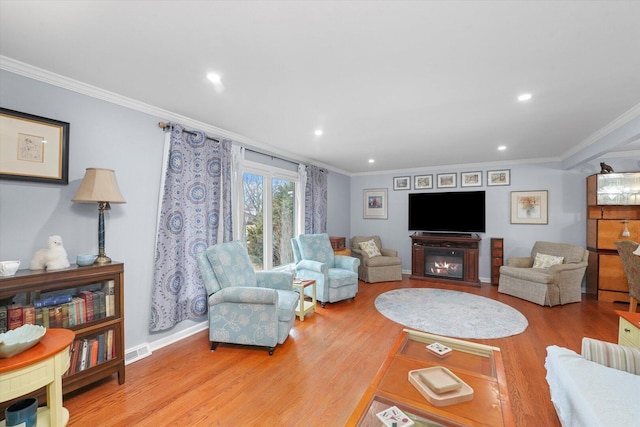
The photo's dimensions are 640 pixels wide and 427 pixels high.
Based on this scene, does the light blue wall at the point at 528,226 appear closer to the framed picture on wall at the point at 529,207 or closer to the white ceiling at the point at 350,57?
the framed picture on wall at the point at 529,207

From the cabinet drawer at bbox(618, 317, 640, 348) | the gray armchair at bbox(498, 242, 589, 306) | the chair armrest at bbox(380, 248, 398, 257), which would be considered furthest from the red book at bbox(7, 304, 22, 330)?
the gray armchair at bbox(498, 242, 589, 306)

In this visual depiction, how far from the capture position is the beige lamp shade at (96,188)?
6.79ft

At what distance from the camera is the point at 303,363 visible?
2480mm

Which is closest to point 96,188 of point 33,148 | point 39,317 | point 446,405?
point 33,148

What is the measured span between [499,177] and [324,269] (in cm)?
398

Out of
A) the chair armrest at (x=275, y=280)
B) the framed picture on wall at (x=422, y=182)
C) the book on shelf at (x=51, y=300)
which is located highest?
the framed picture on wall at (x=422, y=182)

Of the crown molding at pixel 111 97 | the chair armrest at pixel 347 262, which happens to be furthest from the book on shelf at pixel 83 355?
the chair armrest at pixel 347 262

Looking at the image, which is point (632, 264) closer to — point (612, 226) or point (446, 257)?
point (612, 226)

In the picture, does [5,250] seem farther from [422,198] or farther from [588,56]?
[422,198]

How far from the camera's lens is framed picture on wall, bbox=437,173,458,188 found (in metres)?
5.70

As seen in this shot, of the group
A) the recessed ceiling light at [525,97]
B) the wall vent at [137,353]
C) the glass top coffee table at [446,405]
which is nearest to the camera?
the glass top coffee table at [446,405]

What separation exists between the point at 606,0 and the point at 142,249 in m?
3.66

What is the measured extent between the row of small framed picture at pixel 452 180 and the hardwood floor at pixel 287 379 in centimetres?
275

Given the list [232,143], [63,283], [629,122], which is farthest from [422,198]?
[63,283]
